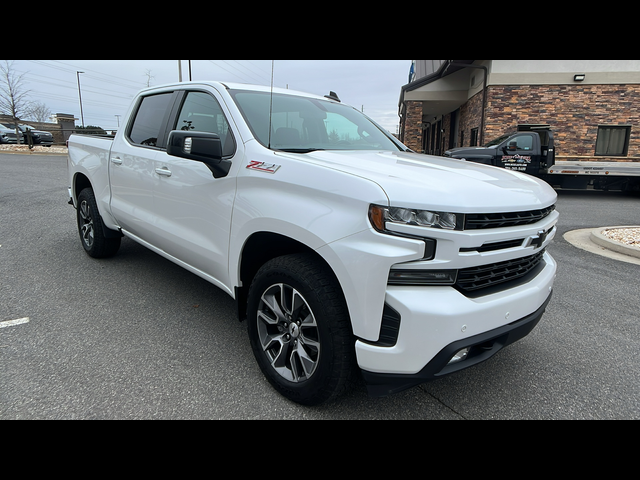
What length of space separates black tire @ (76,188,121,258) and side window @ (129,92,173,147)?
1160mm

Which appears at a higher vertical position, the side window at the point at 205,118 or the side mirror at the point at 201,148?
the side window at the point at 205,118

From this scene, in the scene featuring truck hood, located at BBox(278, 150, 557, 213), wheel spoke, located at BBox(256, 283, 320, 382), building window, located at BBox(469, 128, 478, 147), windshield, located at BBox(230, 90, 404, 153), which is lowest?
wheel spoke, located at BBox(256, 283, 320, 382)

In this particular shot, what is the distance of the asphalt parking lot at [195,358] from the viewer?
7.85 feet

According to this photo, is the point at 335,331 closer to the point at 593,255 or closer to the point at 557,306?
the point at 557,306

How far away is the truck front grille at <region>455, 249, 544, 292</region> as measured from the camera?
200cm

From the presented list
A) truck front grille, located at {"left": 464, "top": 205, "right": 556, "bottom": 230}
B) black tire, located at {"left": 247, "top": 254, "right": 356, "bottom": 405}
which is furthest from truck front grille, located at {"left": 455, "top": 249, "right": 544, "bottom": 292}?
black tire, located at {"left": 247, "top": 254, "right": 356, "bottom": 405}

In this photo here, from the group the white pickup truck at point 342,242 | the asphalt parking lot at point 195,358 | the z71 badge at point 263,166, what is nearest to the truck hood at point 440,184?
the white pickup truck at point 342,242

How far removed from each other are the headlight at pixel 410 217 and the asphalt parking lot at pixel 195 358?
1161mm

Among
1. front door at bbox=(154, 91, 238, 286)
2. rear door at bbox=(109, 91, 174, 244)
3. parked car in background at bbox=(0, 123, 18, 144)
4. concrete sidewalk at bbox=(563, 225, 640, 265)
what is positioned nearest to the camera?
front door at bbox=(154, 91, 238, 286)

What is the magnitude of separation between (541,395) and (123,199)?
12.5 feet

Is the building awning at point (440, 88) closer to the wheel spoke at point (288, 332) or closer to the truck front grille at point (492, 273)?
the truck front grille at point (492, 273)

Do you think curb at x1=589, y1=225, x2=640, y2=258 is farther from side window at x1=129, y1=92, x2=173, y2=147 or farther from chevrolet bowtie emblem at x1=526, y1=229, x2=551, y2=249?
side window at x1=129, y1=92, x2=173, y2=147

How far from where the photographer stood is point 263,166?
2465mm

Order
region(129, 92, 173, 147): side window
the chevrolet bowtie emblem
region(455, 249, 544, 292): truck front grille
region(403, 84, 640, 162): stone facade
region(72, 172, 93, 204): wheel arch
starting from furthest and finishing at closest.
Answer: region(403, 84, 640, 162): stone facade < region(72, 172, 93, 204): wheel arch < region(129, 92, 173, 147): side window < the chevrolet bowtie emblem < region(455, 249, 544, 292): truck front grille
